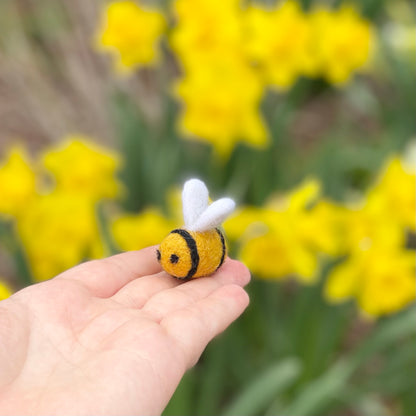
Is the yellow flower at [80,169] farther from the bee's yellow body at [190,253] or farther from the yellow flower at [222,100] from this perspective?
the bee's yellow body at [190,253]

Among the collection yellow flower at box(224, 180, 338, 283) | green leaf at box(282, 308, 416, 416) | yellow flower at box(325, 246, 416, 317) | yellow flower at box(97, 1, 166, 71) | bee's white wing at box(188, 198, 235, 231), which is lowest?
green leaf at box(282, 308, 416, 416)

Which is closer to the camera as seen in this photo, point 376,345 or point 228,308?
point 228,308

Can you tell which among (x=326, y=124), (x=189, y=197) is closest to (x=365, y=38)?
(x=189, y=197)

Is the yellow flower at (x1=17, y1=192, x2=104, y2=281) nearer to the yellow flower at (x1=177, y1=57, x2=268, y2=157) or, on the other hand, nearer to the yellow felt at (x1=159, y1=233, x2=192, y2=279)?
the yellow flower at (x1=177, y1=57, x2=268, y2=157)

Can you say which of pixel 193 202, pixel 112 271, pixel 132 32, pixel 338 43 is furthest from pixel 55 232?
pixel 338 43

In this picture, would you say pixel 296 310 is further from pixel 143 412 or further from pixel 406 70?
pixel 406 70

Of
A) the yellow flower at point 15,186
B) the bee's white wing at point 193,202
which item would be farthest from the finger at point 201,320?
the yellow flower at point 15,186

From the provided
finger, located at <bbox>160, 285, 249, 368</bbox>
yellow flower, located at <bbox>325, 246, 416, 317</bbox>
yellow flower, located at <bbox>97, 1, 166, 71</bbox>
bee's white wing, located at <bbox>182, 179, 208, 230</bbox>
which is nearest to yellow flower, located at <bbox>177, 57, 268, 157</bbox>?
yellow flower, located at <bbox>97, 1, 166, 71</bbox>
